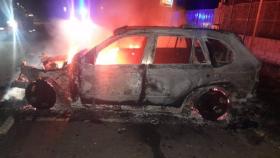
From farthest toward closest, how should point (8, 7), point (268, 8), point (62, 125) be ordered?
point (8, 7)
point (268, 8)
point (62, 125)

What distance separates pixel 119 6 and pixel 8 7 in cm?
1243

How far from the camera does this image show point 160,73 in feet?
17.5

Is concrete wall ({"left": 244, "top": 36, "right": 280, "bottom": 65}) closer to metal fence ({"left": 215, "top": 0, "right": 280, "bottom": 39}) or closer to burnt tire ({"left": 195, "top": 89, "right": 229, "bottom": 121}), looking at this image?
metal fence ({"left": 215, "top": 0, "right": 280, "bottom": 39})

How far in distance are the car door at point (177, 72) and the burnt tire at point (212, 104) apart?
32 cm

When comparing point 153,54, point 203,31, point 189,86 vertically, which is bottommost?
point 189,86

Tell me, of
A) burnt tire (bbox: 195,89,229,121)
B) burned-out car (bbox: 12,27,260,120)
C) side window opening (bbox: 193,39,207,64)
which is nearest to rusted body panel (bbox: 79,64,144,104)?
burned-out car (bbox: 12,27,260,120)

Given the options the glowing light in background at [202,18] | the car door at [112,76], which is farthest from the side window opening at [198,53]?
the glowing light in background at [202,18]

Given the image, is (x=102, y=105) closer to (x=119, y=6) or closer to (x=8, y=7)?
(x=8, y=7)

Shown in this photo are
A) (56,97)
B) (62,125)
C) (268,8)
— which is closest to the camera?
(62,125)

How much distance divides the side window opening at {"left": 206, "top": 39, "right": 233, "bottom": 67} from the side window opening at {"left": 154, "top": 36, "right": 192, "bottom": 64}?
1.42 feet

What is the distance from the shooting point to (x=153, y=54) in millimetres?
5320

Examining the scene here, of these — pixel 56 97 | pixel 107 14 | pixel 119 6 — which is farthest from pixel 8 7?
pixel 56 97

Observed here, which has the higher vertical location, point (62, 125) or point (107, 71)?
point (107, 71)

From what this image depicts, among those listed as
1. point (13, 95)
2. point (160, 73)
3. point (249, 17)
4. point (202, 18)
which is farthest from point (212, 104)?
point (202, 18)
